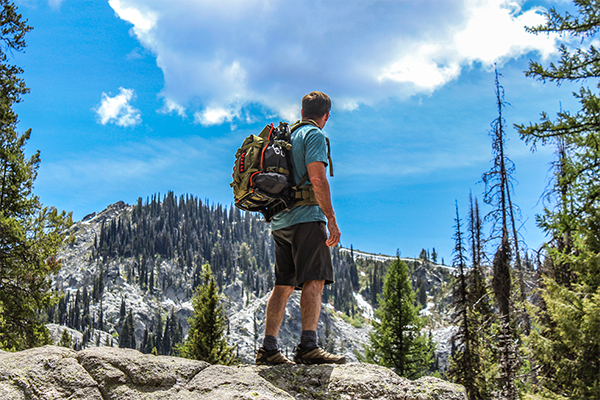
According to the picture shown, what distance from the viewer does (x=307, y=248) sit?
4766 mm

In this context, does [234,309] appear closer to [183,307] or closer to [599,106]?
[183,307]

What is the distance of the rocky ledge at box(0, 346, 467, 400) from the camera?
3.78 metres

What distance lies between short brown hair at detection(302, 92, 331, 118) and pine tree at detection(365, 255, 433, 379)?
18603mm

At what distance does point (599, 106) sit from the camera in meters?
8.70

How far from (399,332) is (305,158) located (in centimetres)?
1974

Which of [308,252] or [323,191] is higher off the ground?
[323,191]

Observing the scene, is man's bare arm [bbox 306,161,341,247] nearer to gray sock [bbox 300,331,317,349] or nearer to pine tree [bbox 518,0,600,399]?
gray sock [bbox 300,331,317,349]

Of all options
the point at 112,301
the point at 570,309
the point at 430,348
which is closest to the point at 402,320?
the point at 430,348

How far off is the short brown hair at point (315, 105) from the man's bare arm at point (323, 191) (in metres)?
0.85

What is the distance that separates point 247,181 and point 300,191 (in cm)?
60

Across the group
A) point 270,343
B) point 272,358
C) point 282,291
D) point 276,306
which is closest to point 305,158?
point 282,291

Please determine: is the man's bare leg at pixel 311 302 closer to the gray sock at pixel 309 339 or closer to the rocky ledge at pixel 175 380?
the gray sock at pixel 309 339

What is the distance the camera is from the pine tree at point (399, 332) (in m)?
22.2

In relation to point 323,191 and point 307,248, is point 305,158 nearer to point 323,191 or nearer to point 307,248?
point 323,191
